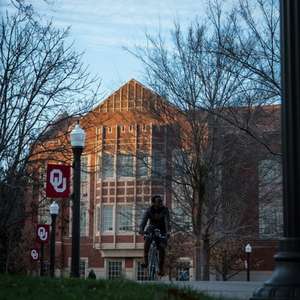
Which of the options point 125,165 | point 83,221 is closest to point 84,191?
point 83,221

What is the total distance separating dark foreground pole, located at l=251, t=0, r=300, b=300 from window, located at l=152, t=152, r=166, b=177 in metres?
24.0

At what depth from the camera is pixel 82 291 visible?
8375mm

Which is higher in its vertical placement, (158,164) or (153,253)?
(158,164)

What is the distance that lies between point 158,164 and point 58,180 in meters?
14.7

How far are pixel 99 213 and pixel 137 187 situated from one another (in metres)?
11.4

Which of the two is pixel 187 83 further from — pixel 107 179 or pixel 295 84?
pixel 107 179

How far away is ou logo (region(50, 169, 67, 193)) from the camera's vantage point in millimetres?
16266

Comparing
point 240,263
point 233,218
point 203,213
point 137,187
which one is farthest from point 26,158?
point 240,263

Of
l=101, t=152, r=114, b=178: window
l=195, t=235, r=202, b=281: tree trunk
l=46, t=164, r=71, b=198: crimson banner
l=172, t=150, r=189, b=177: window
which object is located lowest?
l=195, t=235, r=202, b=281: tree trunk

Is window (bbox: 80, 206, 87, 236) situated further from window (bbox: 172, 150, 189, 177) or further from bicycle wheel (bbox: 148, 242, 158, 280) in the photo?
bicycle wheel (bbox: 148, 242, 158, 280)

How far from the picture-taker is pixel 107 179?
5438cm

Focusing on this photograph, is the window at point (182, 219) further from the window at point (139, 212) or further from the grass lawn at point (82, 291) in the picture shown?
the grass lawn at point (82, 291)

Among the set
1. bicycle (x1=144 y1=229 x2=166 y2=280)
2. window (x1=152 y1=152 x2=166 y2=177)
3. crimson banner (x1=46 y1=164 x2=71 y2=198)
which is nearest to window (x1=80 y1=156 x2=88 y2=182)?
window (x1=152 y1=152 x2=166 y2=177)

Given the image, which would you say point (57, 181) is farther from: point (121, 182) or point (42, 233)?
point (121, 182)
